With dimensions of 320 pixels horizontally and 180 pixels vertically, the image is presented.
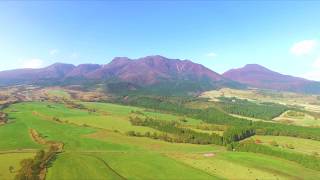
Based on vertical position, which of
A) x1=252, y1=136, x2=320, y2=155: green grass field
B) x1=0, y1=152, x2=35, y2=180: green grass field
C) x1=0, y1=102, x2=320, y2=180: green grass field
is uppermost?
x1=0, y1=152, x2=35, y2=180: green grass field

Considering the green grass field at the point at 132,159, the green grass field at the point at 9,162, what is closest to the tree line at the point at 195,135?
the green grass field at the point at 132,159

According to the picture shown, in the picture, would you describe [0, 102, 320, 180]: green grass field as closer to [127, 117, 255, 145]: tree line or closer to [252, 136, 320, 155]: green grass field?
[252, 136, 320, 155]: green grass field

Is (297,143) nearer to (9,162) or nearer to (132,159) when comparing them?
(132,159)

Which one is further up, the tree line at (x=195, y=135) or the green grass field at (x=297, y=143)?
the tree line at (x=195, y=135)

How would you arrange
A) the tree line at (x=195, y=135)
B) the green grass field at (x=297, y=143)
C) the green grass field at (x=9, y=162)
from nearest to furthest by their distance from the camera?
the green grass field at (x=9, y=162) → the green grass field at (x=297, y=143) → the tree line at (x=195, y=135)

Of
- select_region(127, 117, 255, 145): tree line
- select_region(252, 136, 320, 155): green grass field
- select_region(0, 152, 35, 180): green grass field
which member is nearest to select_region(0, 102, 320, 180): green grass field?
select_region(0, 152, 35, 180): green grass field

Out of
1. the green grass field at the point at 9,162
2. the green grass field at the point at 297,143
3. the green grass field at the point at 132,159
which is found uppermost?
the green grass field at the point at 9,162

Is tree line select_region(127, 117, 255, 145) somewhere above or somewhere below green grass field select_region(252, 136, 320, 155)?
above

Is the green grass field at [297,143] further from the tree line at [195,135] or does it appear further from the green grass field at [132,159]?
the tree line at [195,135]
